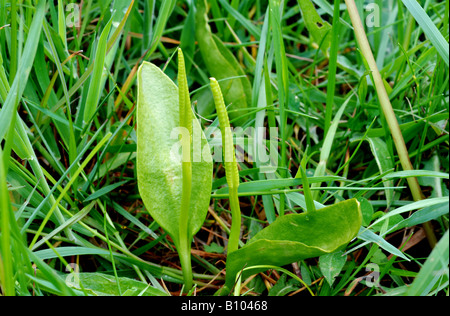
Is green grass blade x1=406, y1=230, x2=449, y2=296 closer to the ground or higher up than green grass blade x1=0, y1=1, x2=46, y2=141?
closer to the ground

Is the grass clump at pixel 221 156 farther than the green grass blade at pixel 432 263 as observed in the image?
Yes

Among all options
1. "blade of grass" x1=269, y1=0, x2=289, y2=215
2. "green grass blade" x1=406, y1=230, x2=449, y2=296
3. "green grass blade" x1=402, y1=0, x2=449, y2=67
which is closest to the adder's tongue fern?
"blade of grass" x1=269, y1=0, x2=289, y2=215

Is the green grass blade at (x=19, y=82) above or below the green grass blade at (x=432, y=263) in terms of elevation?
above

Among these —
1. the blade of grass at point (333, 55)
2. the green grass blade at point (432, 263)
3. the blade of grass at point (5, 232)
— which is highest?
the blade of grass at point (333, 55)

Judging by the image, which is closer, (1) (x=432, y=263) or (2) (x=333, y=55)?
(1) (x=432, y=263)

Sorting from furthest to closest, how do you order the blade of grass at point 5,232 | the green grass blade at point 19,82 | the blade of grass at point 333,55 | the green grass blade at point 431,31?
the blade of grass at point 333,55 < the green grass blade at point 431,31 < the green grass blade at point 19,82 < the blade of grass at point 5,232

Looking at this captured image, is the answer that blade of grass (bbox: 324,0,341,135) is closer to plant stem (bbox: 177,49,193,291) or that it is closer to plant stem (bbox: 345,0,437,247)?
plant stem (bbox: 345,0,437,247)

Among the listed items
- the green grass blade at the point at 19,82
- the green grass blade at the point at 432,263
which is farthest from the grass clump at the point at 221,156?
the green grass blade at the point at 432,263

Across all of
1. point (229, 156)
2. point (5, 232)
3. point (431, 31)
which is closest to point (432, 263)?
point (229, 156)

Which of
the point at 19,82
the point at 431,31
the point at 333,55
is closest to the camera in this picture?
the point at 19,82

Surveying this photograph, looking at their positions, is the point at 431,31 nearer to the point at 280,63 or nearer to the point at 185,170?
the point at 280,63

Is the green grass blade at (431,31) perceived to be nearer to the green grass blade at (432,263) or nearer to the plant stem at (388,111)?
the plant stem at (388,111)

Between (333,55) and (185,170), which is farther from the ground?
(333,55)
